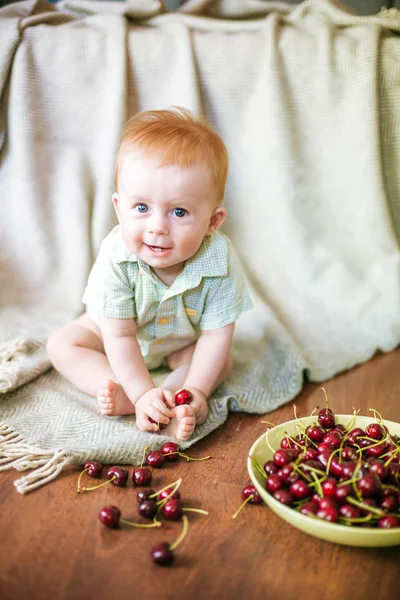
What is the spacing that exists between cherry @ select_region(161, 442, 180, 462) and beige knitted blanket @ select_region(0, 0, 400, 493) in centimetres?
50

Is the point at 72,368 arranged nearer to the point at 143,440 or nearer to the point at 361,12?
the point at 143,440

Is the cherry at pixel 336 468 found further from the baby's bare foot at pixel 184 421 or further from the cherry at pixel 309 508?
the baby's bare foot at pixel 184 421

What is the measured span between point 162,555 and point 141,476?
0.19 meters

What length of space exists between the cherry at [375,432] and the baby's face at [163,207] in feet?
1.41

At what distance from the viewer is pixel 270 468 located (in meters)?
0.91

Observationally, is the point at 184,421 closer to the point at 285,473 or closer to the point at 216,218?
the point at 285,473

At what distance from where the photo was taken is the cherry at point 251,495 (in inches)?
36.9

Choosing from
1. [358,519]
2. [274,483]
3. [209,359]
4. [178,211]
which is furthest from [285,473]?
[178,211]

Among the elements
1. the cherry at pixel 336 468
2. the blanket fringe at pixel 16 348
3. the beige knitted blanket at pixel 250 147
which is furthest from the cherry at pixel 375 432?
the blanket fringe at pixel 16 348

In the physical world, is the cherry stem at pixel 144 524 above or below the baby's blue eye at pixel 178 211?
below

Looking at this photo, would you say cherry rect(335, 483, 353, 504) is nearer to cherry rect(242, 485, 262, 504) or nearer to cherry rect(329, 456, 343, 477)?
cherry rect(329, 456, 343, 477)

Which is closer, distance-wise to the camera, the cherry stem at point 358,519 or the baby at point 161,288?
the cherry stem at point 358,519

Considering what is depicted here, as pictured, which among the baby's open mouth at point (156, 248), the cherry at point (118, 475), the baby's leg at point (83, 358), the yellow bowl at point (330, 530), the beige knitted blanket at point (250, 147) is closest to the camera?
the yellow bowl at point (330, 530)

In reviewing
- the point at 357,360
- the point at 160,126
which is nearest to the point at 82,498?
the point at 160,126
